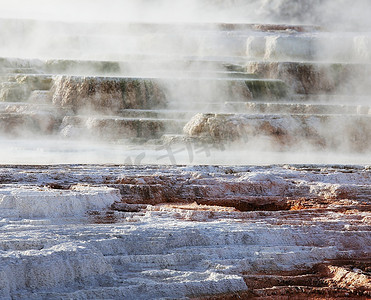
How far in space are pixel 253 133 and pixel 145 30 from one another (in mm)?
8922

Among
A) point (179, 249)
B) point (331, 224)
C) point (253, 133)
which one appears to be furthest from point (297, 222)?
point (253, 133)

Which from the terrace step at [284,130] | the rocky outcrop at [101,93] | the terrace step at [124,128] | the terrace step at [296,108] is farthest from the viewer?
the rocky outcrop at [101,93]

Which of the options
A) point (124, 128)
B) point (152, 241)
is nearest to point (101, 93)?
point (124, 128)

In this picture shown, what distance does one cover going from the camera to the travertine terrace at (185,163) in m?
3.87

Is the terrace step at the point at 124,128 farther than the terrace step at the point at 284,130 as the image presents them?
Yes

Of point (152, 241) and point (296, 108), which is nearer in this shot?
point (152, 241)

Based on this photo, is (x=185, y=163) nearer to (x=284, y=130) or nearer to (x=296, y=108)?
(x=284, y=130)

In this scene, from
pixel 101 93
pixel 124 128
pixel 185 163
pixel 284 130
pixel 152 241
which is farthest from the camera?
pixel 101 93

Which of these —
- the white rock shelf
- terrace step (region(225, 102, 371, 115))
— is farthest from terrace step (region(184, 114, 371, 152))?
the white rock shelf

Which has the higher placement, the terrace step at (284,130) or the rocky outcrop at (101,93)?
the rocky outcrop at (101,93)

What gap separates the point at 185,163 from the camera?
1101 centimetres

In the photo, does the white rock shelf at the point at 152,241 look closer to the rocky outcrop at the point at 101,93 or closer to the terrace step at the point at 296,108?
the terrace step at the point at 296,108

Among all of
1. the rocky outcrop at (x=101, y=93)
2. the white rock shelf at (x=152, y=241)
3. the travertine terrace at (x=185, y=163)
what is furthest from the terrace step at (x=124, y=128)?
the white rock shelf at (x=152, y=241)

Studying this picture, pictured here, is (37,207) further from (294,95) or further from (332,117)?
(294,95)
